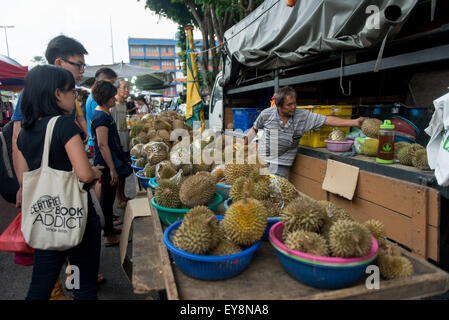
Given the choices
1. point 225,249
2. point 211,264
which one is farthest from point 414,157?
point 211,264

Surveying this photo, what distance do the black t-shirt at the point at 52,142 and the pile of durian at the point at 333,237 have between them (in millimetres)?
1474

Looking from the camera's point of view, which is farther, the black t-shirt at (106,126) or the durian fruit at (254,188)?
the black t-shirt at (106,126)

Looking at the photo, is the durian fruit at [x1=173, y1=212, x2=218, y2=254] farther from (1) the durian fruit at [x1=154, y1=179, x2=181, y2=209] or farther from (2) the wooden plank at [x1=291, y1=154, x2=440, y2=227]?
(2) the wooden plank at [x1=291, y1=154, x2=440, y2=227]

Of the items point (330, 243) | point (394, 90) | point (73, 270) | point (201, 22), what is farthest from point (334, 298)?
point (201, 22)

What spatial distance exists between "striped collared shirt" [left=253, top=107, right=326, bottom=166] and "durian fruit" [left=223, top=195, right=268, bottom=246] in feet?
7.39

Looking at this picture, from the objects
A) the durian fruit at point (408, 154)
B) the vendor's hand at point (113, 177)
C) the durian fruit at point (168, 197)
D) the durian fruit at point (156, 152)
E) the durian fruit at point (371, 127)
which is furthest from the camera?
the vendor's hand at point (113, 177)

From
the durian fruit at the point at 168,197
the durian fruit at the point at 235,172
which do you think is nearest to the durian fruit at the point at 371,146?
the durian fruit at the point at 235,172

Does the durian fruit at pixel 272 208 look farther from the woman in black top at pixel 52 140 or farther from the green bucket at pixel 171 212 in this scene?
the woman in black top at pixel 52 140

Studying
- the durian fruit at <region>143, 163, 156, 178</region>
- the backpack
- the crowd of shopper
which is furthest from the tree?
the crowd of shopper

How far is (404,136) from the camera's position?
3.10 m

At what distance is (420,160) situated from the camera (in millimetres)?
2381

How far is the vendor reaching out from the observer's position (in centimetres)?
334

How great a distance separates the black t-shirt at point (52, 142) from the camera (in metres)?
1.80
